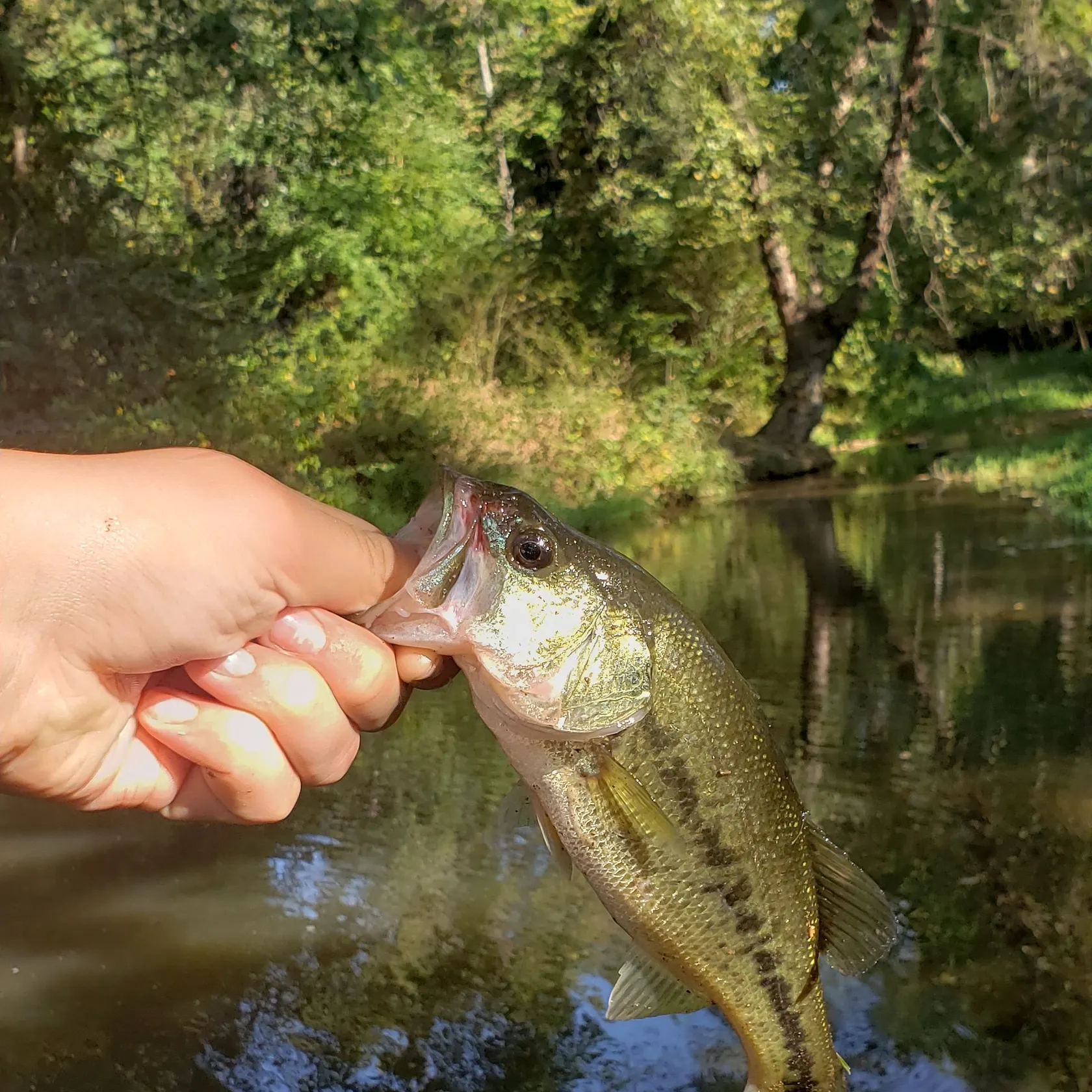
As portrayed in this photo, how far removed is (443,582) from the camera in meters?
1.88

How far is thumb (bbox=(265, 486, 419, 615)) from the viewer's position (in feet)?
6.21

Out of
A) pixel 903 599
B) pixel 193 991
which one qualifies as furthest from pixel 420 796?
pixel 903 599

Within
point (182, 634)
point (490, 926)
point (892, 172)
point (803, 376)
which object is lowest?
point (803, 376)

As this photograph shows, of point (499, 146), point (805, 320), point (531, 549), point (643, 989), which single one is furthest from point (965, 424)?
point (531, 549)

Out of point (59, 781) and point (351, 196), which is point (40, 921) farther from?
point (351, 196)

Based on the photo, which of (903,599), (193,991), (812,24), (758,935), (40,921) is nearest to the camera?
(758,935)

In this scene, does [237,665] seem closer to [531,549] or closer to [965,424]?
[531,549]

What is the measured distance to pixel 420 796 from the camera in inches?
197

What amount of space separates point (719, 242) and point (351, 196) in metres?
6.93

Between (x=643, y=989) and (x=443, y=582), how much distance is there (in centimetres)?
100

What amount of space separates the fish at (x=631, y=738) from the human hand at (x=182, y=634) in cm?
17

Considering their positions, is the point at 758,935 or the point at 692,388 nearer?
the point at 758,935

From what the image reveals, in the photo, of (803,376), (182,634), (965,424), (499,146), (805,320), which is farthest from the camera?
(965,424)

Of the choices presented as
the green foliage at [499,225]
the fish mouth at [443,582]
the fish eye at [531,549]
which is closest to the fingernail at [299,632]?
the fish mouth at [443,582]
